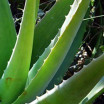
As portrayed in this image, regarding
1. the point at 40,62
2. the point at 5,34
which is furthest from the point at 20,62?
the point at 5,34

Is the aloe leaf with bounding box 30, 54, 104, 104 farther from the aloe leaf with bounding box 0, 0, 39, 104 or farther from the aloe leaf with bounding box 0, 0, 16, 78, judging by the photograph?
the aloe leaf with bounding box 0, 0, 16, 78

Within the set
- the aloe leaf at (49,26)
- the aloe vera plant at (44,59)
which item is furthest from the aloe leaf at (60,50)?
the aloe leaf at (49,26)

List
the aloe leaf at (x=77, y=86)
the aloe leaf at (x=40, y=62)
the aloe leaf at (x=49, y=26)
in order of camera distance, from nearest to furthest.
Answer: the aloe leaf at (x=77, y=86), the aloe leaf at (x=40, y=62), the aloe leaf at (x=49, y=26)

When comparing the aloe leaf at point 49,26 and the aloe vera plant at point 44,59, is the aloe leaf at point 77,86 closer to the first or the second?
the aloe vera plant at point 44,59

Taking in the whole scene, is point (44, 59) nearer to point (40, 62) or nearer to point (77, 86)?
point (40, 62)

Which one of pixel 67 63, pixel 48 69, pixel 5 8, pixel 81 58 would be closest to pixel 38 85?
pixel 48 69

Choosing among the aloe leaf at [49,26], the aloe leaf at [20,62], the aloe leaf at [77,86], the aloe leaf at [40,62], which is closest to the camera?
the aloe leaf at [77,86]

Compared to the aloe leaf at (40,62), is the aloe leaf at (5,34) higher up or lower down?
higher up
